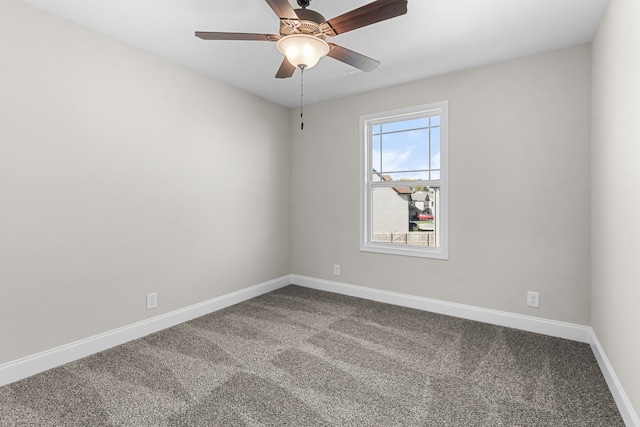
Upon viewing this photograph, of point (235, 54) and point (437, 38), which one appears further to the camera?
point (235, 54)

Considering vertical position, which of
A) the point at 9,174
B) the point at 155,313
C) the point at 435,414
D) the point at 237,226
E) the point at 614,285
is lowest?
the point at 435,414

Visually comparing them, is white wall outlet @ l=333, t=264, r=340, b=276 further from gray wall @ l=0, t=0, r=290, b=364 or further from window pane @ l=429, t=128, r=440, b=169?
window pane @ l=429, t=128, r=440, b=169

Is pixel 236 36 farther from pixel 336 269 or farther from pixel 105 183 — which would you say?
pixel 336 269

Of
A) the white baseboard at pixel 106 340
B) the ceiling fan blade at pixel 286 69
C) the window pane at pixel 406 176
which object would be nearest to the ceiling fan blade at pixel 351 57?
the ceiling fan blade at pixel 286 69

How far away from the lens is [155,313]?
9.55 feet

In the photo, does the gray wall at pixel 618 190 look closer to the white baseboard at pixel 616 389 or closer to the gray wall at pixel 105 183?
the white baseboard at pixel 616 389

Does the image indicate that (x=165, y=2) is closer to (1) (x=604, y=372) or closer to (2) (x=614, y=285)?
(2) (x=614, y=285)

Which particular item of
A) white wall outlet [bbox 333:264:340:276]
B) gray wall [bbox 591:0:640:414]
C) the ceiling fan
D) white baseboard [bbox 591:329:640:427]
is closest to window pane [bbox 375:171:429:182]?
white wall outlet [bbox 333:264:340:276]

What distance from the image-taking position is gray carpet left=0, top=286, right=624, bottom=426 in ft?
5.72

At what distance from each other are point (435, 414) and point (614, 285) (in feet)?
4.45

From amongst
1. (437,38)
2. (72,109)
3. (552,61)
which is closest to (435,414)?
(437,38)

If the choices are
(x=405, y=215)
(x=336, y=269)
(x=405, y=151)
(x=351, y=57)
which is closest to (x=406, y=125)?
(x=405, y=151)

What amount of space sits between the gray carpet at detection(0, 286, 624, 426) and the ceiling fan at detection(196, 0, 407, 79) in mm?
2017

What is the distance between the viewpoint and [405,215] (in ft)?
12.1
